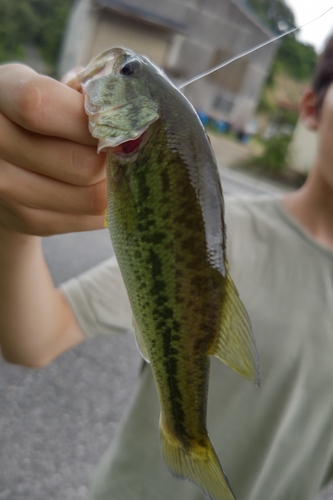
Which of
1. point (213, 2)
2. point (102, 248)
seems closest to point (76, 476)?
point (102, 248)

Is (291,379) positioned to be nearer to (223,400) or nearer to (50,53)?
(223,400)

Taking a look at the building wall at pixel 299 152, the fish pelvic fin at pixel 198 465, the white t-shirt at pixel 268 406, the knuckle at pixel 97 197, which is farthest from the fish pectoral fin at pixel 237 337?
the building wall at pixel 299 152

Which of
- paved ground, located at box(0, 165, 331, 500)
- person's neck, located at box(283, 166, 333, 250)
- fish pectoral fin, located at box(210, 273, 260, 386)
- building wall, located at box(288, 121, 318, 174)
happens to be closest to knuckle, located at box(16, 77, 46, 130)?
fish pectoral fin, located at box(210, 273, 260, 386)

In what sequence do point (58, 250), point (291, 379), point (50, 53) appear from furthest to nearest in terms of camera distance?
point (50, 53) → point (58, 250) → point (291, 379)

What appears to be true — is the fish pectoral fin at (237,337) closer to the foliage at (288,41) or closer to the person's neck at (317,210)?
the foliage at (288,41)

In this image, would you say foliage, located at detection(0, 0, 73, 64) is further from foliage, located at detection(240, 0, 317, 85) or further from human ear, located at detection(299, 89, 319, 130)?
human ear, located at detection(299, 89, 319, 130)

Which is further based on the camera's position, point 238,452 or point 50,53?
point 50,53

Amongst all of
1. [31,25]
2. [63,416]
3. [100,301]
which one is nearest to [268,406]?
[100,301]
